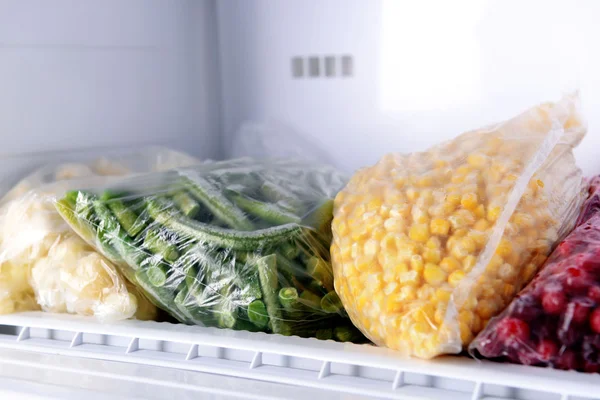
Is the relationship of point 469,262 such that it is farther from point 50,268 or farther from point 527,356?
point 50,268

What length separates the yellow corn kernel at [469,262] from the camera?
747 mm

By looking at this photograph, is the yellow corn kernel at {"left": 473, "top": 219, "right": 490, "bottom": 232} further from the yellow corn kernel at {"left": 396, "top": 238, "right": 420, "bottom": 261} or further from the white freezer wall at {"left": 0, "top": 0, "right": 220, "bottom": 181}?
the white freezer wall at {"left": 0, "top": 0, "right": 220, "bottom": 181}

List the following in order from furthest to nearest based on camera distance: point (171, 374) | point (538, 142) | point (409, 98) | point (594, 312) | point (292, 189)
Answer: point (409, 98)
point (292, 189)
point (538, 142)
point (171, 374)
point (594, 312)

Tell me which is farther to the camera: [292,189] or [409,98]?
[409,98]

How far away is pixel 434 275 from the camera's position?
2.44 ft

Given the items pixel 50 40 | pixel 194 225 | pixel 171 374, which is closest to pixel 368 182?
pixel 194 225

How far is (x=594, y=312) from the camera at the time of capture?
26.2 inches

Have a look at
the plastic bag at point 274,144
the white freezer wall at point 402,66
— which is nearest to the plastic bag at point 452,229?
the white freezer wall at point 402,66

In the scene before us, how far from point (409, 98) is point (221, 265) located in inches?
20.1

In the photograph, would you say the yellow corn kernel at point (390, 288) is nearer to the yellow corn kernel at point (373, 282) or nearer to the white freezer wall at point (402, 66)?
the yellow corn kernel at point (373, 282)

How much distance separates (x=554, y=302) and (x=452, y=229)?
139mm

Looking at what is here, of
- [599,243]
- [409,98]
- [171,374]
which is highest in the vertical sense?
[409,98]

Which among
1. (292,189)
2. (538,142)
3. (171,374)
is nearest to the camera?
(171,374)

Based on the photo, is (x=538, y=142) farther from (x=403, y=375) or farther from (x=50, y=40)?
(x=50, y=40)
